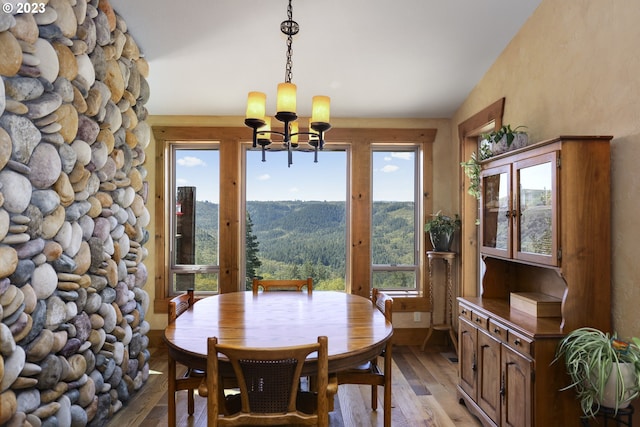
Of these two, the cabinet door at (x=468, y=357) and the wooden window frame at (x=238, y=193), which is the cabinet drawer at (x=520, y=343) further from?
the wooden window frame at (x=238, y=193)

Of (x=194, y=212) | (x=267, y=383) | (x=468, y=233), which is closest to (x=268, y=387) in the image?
(x=267, y=383)

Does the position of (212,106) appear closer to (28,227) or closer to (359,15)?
(359,15)

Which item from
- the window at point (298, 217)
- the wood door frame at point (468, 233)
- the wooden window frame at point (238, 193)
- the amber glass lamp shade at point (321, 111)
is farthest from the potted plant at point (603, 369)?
the window at point (298, 217)

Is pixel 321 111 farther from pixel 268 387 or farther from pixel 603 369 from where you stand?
pixel 603 369

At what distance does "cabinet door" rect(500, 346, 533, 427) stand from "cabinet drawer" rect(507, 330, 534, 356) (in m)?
0.04

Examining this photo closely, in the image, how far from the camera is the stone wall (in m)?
1.83

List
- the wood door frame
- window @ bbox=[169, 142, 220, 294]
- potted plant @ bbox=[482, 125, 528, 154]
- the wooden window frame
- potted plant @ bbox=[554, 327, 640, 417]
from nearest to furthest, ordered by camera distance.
Result: potted plant @ bbox=[554, 327, 640, 417]
potted plant @ bbox=[482, 125, 528, 154]
the wood door frame
the wooden window frame
window @ bbox=[169, 142, 220, 294]

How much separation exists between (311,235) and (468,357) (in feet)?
7.35

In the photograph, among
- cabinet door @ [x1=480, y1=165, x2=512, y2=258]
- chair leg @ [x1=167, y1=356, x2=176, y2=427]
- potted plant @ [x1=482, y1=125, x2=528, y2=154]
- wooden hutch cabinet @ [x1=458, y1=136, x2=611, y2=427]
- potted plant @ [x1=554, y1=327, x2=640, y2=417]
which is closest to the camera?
potted plant @ [x1=554, y1=327, x2=640, y2=417]

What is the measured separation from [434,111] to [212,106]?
237 centimetres

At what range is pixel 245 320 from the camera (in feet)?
7.80

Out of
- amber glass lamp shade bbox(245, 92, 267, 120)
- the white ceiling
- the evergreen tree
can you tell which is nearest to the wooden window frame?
the evergreen tree

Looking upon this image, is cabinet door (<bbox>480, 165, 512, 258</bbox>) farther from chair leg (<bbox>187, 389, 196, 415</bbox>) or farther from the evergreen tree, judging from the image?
the evergreen tree

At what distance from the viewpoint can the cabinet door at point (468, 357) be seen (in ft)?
9.45
